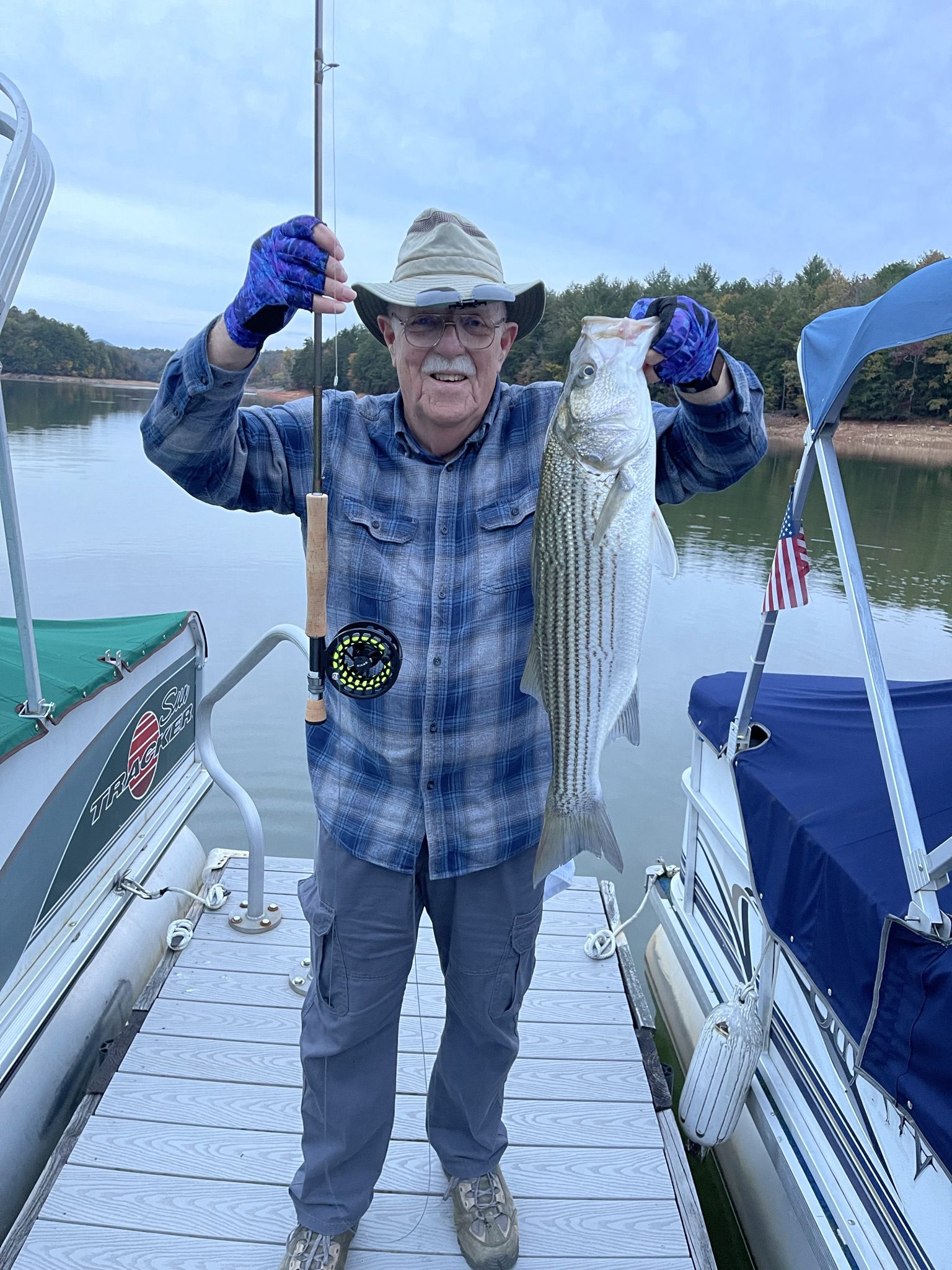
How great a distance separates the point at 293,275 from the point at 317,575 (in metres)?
0.64

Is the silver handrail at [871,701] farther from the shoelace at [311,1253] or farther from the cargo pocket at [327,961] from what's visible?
the shoelace at [311,1253]

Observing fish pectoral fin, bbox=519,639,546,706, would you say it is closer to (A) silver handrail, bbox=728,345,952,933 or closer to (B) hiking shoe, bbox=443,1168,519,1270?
(A) silver handrail, bbox=728,345,952,933

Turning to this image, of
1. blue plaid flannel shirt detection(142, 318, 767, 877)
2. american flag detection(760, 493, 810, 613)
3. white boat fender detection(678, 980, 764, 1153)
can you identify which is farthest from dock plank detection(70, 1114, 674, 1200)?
american flag detection(760, 493, 810, 613)

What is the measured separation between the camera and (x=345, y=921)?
2016 mm

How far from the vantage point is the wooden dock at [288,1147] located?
7.82 ft

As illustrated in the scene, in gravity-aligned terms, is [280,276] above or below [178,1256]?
above

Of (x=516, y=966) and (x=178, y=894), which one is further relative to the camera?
(x=178, y=894)

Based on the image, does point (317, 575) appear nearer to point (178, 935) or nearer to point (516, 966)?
point (516, 966)

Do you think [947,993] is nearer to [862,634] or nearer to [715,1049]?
[862,634]

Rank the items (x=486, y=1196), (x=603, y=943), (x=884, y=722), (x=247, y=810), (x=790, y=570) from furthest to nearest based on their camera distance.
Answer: (x=603, y=943)
(x=247, y=810)
(x=790, y=570)
(x=486, y=1196)
(x=884, y=722)

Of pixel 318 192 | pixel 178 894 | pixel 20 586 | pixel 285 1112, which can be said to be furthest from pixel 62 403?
pixel 318 192

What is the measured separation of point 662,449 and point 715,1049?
2.11 metres

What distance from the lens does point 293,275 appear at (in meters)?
1.76

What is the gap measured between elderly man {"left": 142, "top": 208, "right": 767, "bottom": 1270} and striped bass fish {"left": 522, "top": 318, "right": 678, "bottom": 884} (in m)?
0.17
